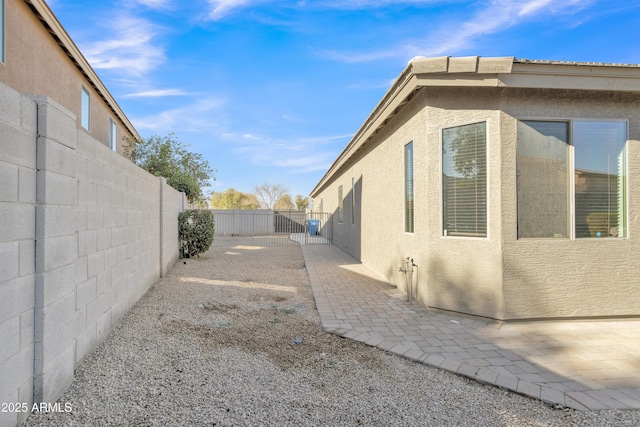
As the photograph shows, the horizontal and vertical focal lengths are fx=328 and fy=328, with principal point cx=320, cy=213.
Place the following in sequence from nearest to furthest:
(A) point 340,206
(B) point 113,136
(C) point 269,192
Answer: (B) point 113,136 → (A) point 340,206 → (C) point 269,192

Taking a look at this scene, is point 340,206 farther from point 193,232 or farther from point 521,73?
point 521,73

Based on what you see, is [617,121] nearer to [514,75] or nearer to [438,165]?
[514,75]

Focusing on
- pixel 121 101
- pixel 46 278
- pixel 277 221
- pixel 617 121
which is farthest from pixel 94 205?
pixel 277 221

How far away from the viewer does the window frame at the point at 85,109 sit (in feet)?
35.9

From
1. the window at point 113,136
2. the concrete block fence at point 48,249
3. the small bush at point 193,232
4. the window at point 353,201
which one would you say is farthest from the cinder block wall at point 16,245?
the window at point 113,136

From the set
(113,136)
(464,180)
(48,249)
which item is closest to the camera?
(48,249)

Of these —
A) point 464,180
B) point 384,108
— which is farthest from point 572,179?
point 384,108

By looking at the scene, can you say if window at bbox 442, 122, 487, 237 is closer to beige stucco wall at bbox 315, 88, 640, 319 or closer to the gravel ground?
beige stucco wall at bbox 315, 88, 640, 319

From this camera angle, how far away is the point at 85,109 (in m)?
11.3

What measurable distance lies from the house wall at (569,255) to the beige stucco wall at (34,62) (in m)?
9.52

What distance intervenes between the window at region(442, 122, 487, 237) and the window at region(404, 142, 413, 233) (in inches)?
40.8

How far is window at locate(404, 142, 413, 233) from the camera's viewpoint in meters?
6.29

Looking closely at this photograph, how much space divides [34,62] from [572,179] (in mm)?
11335

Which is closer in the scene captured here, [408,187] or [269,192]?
[408,187]
